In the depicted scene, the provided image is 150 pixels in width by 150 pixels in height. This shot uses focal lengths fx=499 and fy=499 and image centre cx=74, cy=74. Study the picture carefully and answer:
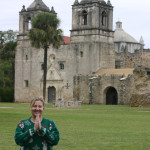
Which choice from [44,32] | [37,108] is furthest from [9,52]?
[37,108]

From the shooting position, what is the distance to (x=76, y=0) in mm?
56844

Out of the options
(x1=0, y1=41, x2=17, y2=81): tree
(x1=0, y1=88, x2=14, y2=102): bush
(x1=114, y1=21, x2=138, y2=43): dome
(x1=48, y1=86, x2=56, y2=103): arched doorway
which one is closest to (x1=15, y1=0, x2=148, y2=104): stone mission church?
(x1=48, y1=86, x2=56, y2=103): arched doorway

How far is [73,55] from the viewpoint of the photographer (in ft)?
181

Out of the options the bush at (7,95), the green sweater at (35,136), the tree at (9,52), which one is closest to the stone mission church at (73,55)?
the bush at (7,95)

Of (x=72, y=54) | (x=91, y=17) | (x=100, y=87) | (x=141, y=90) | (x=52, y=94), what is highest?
(x=91, y=17)

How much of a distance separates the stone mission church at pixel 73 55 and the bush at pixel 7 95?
4.34 feet

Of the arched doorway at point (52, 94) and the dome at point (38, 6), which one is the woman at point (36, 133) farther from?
the dome at point (38, 6)

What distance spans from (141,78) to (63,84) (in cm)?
1800

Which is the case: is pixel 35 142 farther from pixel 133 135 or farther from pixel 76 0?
pixel 76 0

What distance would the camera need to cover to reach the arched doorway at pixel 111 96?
2061 inches

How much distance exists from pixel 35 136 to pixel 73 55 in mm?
48798

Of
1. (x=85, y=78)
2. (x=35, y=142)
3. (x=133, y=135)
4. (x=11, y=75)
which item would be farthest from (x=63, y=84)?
(x=35, y=142)

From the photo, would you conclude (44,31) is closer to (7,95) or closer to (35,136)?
(7,95)

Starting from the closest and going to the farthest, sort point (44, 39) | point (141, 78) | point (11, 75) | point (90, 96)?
point (141, 78) → point (44, 39) → point (90, 96) → point (11, 75)
